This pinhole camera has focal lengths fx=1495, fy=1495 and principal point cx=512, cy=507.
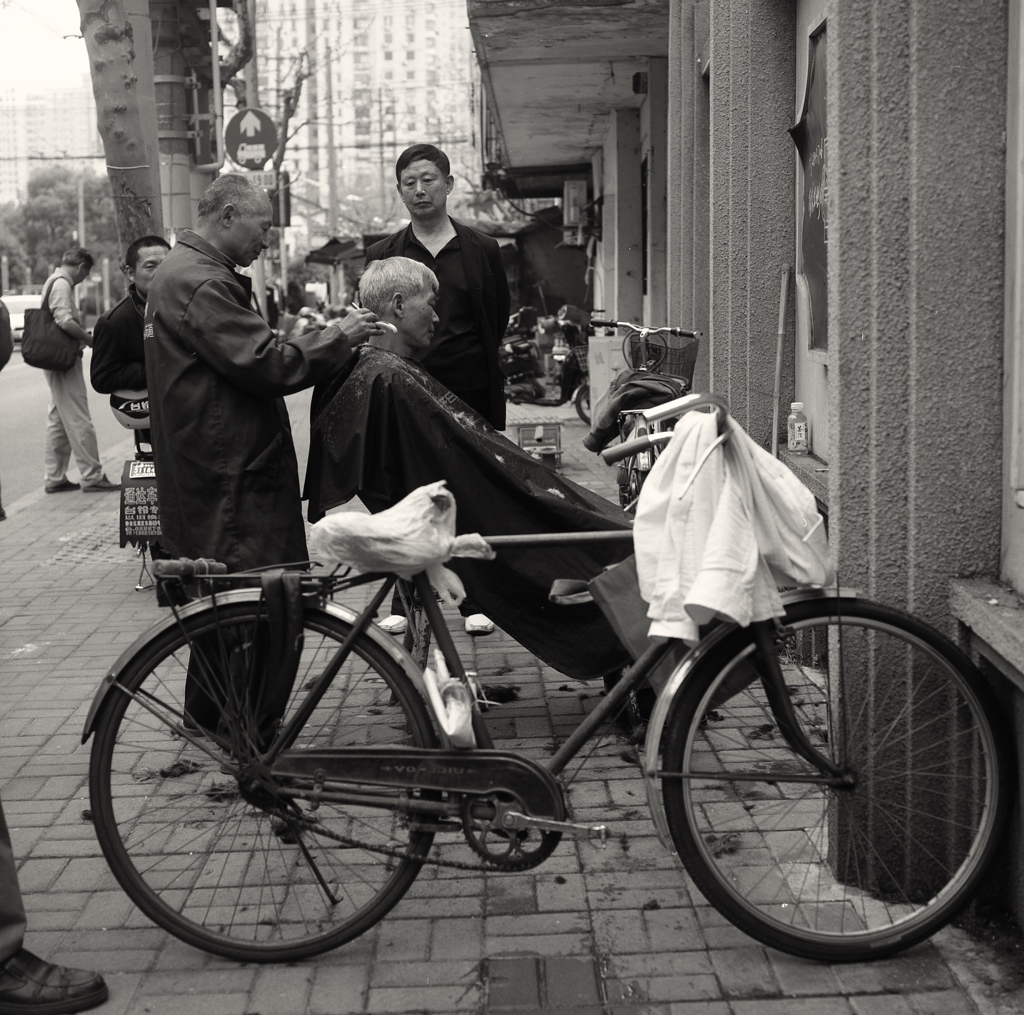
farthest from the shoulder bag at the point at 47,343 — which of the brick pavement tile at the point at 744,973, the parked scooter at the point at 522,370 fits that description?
the parked scooter at the point at 522,370

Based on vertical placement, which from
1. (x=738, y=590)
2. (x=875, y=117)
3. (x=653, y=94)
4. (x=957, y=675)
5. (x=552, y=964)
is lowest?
(x=552, y=964)

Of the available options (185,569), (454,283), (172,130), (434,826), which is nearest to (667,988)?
(434,826)

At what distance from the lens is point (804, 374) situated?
6.65 m

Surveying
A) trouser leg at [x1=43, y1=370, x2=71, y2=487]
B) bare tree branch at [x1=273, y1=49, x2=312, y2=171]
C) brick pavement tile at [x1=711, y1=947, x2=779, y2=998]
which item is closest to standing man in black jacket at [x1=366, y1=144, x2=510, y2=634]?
brick pavement tile at [x1=711, y1=947, x2=779, y2=998]

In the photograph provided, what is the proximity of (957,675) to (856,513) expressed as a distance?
0.47 meters

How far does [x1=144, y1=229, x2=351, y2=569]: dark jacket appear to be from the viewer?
453cm

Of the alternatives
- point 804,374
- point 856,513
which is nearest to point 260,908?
point 856,513

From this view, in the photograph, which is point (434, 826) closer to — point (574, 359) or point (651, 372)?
point (651, 372)

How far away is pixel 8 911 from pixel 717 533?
1.84 meters

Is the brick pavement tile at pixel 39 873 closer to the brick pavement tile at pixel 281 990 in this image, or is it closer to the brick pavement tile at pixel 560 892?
the brick pavement tile at pixel 281 990

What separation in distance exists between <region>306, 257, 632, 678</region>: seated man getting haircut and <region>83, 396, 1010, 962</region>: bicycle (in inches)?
42.9

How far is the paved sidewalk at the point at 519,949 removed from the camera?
11.3 ft

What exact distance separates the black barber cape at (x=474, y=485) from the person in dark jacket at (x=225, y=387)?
253mm

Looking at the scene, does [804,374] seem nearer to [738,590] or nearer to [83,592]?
[738,590]
